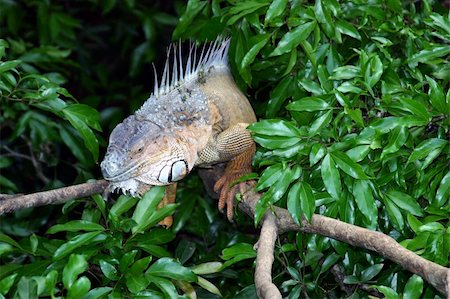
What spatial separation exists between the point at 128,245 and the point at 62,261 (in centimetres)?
29

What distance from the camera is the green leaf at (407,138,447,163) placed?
3541mm

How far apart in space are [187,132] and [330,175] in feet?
3.70

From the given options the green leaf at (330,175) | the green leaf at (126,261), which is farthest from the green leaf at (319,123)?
the green leaf at (126,261)

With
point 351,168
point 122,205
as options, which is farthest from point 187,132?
point 351,168

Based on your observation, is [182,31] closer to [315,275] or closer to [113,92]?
[315,275]

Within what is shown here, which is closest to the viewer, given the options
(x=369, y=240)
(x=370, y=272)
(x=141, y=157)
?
(x=369, y=240)

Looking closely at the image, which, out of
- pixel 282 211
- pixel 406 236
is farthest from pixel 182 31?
pixel 406 236

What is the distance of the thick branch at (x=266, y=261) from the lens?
3203 mm

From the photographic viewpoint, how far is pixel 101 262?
3641 mm

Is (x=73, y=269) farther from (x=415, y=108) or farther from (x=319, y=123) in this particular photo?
(x=415, y=108)

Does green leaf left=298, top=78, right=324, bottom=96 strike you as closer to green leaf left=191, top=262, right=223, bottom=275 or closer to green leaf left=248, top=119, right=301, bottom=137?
green leaf left=248, top=119, right=301, bottom=137

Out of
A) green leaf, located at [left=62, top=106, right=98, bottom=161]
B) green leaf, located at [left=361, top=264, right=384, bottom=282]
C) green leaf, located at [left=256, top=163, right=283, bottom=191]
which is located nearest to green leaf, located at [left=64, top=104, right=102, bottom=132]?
green leaf, located at [left=62, top=106, right=98, bottom=161]

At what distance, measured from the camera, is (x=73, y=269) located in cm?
330

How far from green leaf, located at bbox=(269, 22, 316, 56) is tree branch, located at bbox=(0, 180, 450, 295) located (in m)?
0.68
